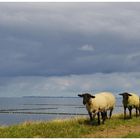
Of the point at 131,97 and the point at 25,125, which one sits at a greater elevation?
the point at 131,97

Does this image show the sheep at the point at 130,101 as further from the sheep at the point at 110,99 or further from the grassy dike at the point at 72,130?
the grassy dike at the point at 72,130

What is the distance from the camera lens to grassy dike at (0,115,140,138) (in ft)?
75.1

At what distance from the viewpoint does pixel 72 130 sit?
2412 cm

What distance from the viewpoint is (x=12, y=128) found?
951 inches

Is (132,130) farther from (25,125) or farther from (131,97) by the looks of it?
(131,97)

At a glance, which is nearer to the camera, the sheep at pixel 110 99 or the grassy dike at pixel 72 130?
the grassy dike at pixel 72 130

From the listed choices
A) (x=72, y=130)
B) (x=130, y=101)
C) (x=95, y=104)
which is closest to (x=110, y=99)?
(x=130, y=101)

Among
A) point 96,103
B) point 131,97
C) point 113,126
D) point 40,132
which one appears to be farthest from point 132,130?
point 131,97

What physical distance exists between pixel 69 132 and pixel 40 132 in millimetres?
1561

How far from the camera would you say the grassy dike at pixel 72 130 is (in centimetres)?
2288

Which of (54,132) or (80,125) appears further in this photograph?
(80,125)

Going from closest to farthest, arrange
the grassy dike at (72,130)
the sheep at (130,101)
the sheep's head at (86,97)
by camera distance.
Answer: the grassy dike at (72,130)
the sheep's head at (86,97)
the sheep at (130,101)

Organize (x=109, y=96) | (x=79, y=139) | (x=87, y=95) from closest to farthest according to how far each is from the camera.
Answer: (x=79, y=139) → (x=87, y=95) → (x=109, y=96)

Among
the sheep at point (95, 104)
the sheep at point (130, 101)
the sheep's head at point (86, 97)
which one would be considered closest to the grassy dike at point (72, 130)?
the sheep at point (95, 104)
